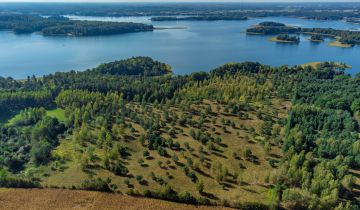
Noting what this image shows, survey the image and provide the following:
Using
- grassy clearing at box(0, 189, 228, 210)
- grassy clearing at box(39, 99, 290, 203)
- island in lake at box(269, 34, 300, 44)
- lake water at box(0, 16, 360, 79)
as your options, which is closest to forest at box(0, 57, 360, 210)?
grassy clearing at box(39, 99, 290, 203)

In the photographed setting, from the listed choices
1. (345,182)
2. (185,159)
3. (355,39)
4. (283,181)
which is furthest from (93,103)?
(355,39)

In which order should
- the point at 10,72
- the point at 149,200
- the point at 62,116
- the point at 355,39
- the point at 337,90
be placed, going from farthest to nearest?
the point at 355,39
the point at 10,72
the point at 337,90
the point at 62,116
the point at 149,200

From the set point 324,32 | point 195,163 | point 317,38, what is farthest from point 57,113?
point 324,32

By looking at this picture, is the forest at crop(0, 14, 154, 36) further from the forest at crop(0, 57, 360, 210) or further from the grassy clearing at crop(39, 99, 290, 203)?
the grassy clearing at crop(39, 99, 290, 203)

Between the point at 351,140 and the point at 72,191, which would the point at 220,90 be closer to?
the point at 351,140

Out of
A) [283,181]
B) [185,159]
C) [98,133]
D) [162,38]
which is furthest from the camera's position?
[162,38]

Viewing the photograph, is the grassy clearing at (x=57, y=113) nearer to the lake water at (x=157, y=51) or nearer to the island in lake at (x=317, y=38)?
the lake water at (x=157, y=51)
